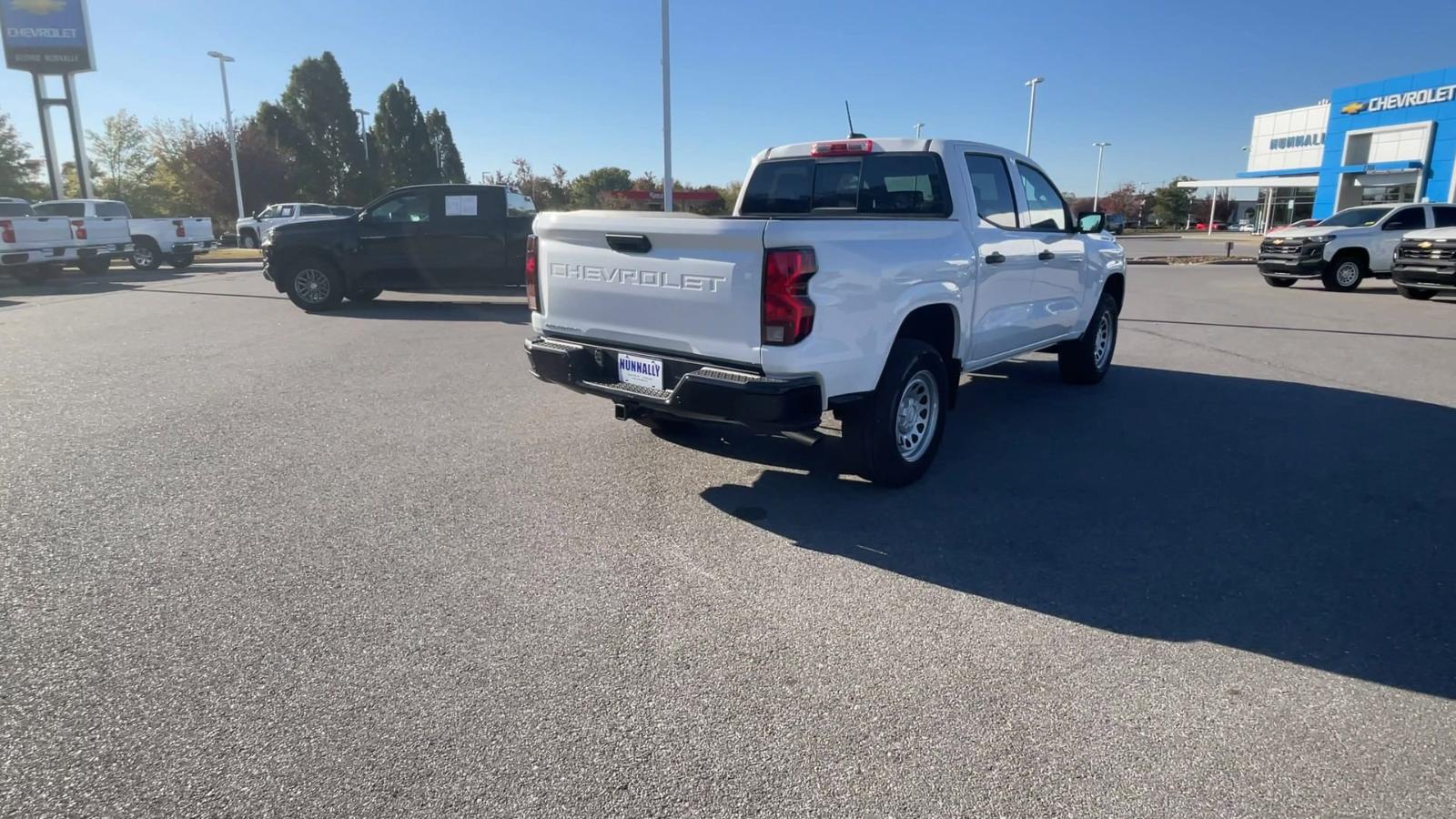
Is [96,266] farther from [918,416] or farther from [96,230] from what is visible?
[918,416]

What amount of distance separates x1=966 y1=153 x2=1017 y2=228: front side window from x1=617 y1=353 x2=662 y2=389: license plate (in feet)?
8.06

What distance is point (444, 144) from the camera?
63.0 meters

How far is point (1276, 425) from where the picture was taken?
648 centimetres

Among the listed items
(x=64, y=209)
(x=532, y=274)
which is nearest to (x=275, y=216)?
(x=64, y=209)

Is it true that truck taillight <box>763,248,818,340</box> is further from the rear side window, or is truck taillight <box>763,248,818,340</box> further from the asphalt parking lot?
the rear side window

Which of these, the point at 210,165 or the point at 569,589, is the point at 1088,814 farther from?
the point at 210,165

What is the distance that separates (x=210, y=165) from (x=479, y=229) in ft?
126

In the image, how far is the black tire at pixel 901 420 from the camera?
15.2 feet

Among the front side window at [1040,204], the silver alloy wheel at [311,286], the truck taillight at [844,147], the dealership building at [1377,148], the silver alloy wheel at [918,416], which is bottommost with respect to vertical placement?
the silver alloy wheel at [918,416]

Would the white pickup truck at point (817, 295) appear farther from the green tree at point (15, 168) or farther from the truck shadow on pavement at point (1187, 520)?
the green tree at point (15, 168)

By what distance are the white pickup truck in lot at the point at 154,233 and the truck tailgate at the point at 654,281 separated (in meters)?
21.3

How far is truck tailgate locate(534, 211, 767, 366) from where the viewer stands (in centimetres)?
411

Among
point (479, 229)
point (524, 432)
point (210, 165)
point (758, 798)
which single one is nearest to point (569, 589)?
point (758, 798)

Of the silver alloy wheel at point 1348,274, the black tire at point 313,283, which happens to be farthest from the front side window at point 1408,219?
the black tire at point 313,283
